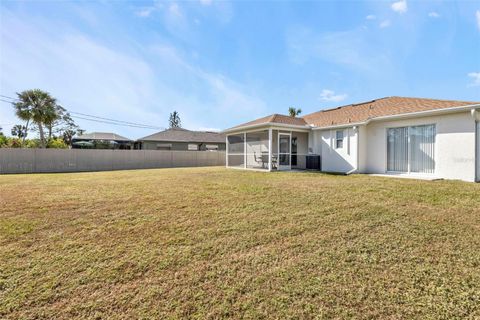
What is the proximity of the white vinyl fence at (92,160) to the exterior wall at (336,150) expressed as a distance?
11864 millimetres

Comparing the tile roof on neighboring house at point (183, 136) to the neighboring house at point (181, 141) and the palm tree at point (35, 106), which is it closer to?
the neighboring house at point (181, 141)

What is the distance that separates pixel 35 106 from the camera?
22359mm

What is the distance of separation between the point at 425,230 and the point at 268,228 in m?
2.80

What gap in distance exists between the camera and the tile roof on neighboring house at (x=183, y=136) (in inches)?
1121

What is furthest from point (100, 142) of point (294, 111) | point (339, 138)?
point (339, 138)

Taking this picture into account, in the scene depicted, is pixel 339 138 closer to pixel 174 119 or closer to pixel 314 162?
pixel 314 162

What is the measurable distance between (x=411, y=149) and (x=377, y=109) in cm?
324

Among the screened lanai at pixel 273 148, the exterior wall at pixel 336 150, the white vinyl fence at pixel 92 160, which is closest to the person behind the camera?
the exterior wall at pixel 336 150

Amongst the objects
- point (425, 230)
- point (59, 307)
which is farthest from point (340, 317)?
point (425, 230)

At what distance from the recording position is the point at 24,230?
4094mm

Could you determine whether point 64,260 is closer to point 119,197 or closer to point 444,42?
point 119,197

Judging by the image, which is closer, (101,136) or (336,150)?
(336,150)

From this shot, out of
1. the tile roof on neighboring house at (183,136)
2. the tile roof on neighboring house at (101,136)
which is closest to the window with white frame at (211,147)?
the tile roof on neighboring house at (183,136)

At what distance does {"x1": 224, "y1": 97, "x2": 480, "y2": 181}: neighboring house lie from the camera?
9.07m
